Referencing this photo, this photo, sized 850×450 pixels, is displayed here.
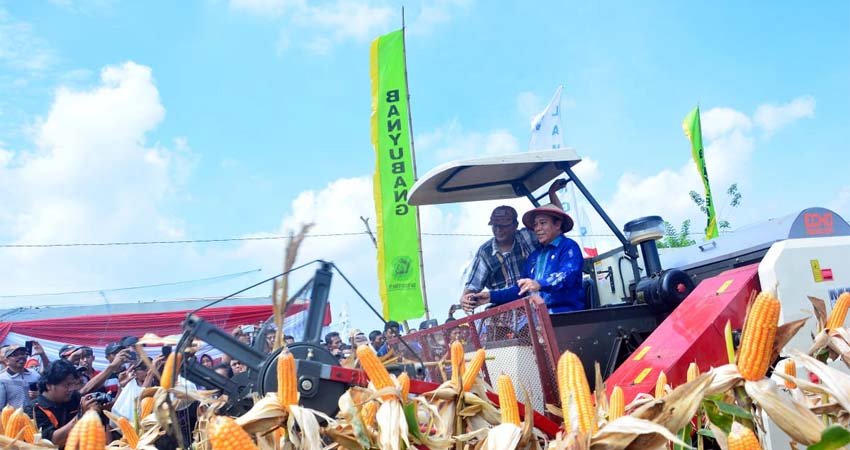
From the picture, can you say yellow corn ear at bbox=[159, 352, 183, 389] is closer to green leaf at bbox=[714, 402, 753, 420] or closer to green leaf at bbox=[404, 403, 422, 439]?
green leaf at bbox=[404, 403, 422, 439]

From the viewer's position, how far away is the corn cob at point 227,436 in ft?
6.66

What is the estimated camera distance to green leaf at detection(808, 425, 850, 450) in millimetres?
1710

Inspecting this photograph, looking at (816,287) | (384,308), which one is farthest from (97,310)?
(816,287)

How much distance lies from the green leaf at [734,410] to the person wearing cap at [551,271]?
2.35 metres

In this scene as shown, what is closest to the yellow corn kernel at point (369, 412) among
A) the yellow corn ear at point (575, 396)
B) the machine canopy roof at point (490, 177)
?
the yellow corn ear at point (575, 396)

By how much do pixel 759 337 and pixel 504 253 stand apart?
3.82 meters

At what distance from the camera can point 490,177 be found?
18.5 ft

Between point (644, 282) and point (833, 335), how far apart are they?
1683 millimetres

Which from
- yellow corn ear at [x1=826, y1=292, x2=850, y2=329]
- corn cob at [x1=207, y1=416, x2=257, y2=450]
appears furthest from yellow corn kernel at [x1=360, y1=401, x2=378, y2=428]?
yellow corn ear at [x1=826, y1=292, x2=850, y2=329]

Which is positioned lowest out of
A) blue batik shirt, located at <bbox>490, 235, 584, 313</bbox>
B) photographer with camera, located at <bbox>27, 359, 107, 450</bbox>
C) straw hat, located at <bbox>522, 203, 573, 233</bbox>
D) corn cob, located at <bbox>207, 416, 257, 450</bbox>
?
photographer with camera, located at <bbox>27, 359, 107, 450</bbox>

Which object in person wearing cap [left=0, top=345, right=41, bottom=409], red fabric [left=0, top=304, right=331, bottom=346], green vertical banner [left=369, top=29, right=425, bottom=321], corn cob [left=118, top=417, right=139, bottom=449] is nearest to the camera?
corn cob [left=118, top=417, right=139, bottom=449]

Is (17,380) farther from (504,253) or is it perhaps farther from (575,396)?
(575,396)

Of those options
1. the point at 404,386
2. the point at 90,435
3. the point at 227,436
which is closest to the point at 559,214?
the point at 404,386

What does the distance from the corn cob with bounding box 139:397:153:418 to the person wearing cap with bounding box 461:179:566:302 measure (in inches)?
120
